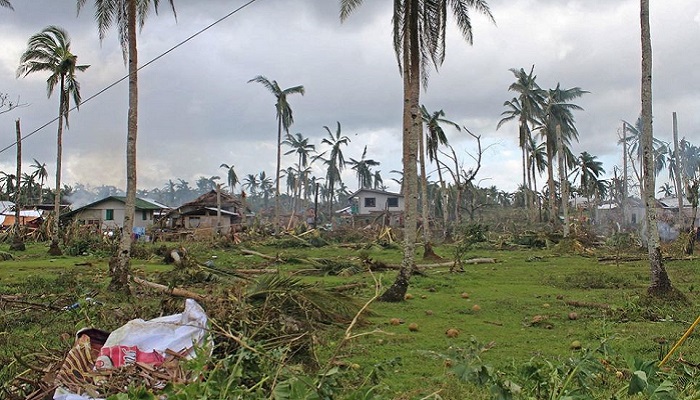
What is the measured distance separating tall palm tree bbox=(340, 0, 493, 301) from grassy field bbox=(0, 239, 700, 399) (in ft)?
3.34

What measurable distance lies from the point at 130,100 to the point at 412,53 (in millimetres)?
6740

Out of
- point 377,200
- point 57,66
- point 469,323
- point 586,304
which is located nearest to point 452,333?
point 469,323

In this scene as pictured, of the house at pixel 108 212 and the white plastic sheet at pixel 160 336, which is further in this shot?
the house at pixel 108 212

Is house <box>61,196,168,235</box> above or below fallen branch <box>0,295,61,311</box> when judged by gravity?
above

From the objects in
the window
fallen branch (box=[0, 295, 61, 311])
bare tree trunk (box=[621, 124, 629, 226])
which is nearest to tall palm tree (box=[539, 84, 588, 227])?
bare tree trunk (box=[621, 124, 629, 226])

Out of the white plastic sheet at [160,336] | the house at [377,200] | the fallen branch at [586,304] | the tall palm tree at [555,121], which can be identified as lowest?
the fallen branch at [586,304]

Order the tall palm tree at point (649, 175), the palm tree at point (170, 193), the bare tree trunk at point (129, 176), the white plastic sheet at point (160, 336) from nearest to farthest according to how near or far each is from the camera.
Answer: the white plastic sheet at point (160, 336) → the tall palm tree at point (649, 175) → the bare tree trunk at point (129, 176) → the palm tree at point (170, 193)

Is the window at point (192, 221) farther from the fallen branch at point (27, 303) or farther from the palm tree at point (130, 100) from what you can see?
the fallen branch at point (27, 303)

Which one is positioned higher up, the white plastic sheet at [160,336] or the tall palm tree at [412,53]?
the tall palm tree at [412,53]

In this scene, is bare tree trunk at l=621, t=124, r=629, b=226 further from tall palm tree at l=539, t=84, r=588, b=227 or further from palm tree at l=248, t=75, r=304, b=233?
palm tree at l=248, t=75, r=304, b=233

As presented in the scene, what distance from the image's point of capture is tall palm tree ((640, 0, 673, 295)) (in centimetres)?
1049

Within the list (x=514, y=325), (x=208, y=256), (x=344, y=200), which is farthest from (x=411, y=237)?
(x=344, y=200)

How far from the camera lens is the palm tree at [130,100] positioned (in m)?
12.7

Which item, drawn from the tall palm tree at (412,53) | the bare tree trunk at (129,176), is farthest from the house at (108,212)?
the tall palm tree at (412,53)
